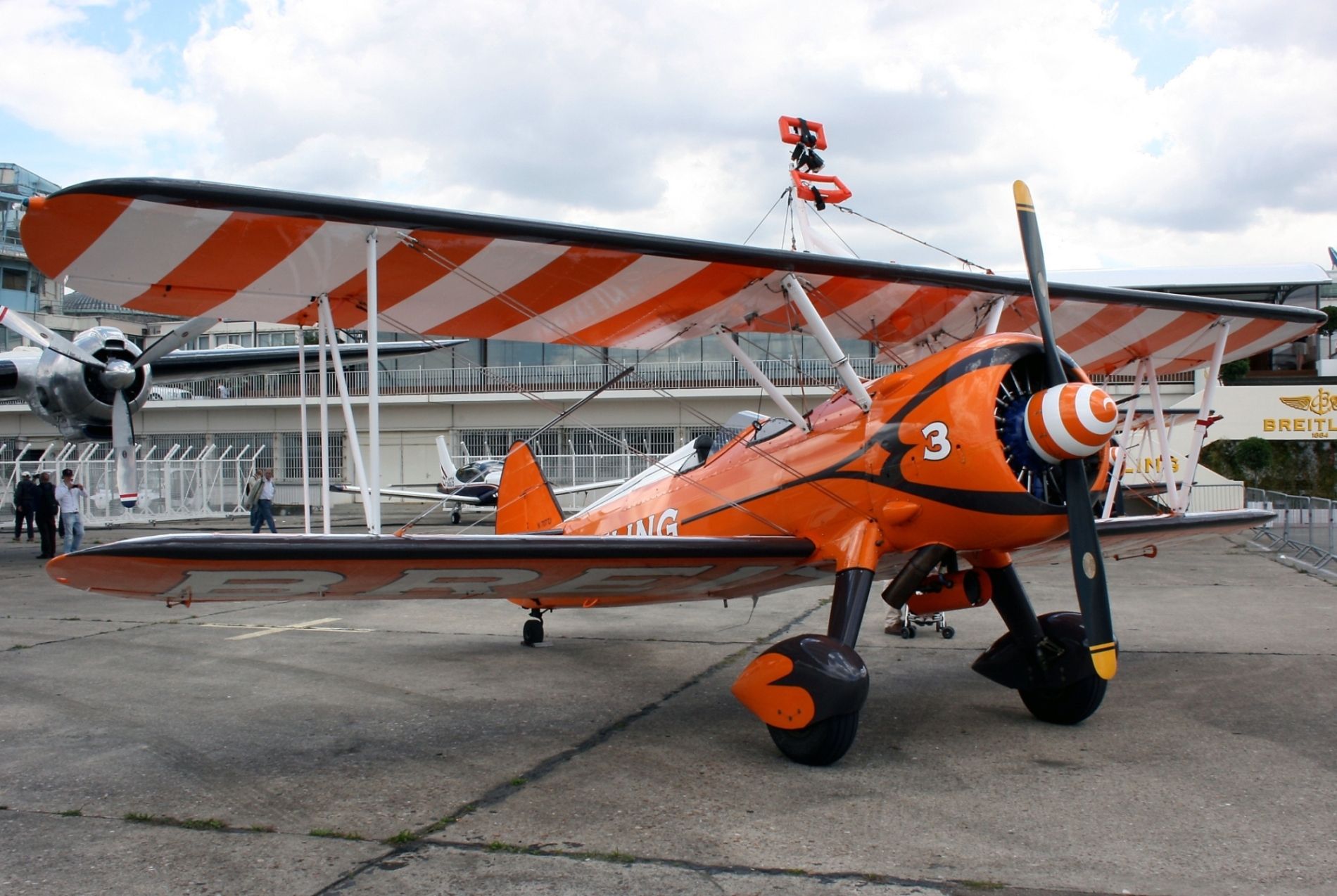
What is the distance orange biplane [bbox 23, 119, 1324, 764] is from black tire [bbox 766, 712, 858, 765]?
0.04ft

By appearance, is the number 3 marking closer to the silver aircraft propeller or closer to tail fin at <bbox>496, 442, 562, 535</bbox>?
tail fin at <bbox>496, 442, 562, 535</bbox>

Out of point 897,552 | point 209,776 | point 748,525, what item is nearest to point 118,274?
point 209,776

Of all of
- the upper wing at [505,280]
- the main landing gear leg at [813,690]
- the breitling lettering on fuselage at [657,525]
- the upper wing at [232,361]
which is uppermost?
the upper wing at [232,361]

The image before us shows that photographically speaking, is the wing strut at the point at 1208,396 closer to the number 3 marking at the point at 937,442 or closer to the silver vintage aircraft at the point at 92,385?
the number 3 marking at the point at 937,442

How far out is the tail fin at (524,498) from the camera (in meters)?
8.45

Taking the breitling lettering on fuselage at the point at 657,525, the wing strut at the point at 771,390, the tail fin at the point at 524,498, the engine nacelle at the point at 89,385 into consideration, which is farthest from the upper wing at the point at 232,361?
the wing strut at the point at 771,390

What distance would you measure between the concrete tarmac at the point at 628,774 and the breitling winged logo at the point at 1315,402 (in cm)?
2132

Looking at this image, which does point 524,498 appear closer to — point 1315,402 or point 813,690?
point 813,690

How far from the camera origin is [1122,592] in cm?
1149

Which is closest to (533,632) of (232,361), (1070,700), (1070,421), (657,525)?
(657,525)

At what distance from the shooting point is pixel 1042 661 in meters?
5.39

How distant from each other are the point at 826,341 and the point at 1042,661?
2217mm

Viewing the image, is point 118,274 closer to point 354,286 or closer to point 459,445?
point 354,286

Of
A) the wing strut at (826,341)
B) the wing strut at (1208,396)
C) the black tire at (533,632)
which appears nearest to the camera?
the wing strut at (826,341)
